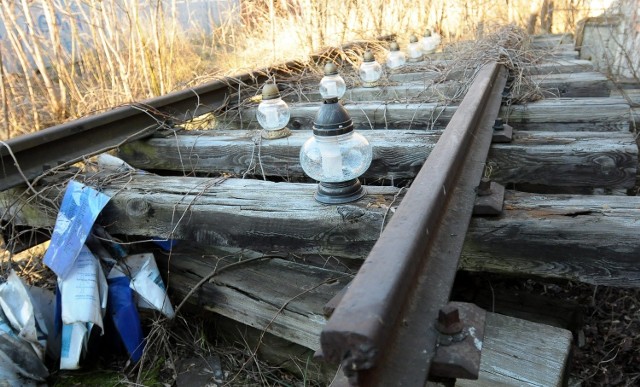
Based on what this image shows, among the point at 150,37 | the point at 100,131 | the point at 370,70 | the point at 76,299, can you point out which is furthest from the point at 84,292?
the point at 150,37

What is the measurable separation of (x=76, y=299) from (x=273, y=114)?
4.60 ft

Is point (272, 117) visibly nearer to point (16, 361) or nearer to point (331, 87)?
point (331, 87)

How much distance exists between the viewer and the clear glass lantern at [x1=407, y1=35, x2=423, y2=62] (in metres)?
5.59

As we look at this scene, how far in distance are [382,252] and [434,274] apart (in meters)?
0.19

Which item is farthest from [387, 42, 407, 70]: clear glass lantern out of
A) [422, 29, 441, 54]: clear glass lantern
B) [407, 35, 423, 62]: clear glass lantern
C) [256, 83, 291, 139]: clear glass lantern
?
[256, 83, 291, 139]: clear glass lantern

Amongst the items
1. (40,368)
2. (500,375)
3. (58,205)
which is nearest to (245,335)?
(40,368)

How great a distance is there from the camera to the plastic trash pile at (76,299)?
211 centimetres

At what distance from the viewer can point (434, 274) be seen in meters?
1.16

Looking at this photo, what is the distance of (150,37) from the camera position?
181 inches

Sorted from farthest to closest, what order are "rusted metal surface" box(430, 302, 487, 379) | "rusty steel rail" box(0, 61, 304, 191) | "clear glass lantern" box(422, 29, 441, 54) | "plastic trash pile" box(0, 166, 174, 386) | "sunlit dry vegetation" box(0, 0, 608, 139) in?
1. "clear glass lantern" box(422, 29, 441, 54)
2. "sunlit dry vegetation" box(0, 0, 608, 139)
3. "rusty steel rail" box(0, 61, 304, 191)
4. "plastic trash pile" box(0, 166, 174, 386)
5. "rusted metal surface" box(430, 302, 487, 379)

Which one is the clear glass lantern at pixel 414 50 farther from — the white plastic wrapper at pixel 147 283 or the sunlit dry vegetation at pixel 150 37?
the white plastic wrapper at pixel 147 283

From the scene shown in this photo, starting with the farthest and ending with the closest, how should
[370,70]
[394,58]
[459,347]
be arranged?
1. [394,58]
2. [370,70]
3. [459,347]

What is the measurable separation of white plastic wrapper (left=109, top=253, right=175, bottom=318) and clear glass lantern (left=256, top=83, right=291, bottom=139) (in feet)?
3.23

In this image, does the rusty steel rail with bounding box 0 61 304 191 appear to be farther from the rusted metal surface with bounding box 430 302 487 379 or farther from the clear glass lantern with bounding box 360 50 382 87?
the rusted metal surface with bounding box 430 302 487 379
